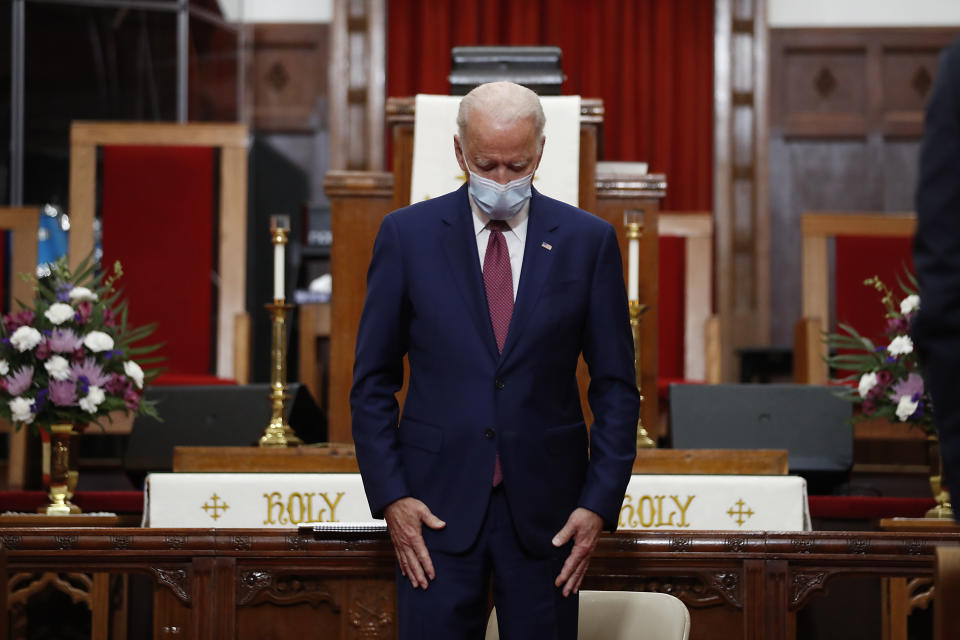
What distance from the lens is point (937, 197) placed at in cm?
111

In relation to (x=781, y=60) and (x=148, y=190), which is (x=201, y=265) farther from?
(x=781, y=60)

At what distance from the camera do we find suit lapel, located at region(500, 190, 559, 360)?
169cm

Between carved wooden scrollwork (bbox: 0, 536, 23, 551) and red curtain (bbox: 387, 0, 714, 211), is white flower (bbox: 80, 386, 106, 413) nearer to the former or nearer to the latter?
carved wooden scrollwork (bbox: 0, 536, 23, 551)

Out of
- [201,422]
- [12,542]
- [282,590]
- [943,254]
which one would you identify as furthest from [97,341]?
[943,254]

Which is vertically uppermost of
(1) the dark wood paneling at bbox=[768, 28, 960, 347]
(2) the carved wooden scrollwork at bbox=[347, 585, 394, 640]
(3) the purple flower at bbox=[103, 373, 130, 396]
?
(1) the dark wood paneling at bbox=[768, 28, 960, 347]

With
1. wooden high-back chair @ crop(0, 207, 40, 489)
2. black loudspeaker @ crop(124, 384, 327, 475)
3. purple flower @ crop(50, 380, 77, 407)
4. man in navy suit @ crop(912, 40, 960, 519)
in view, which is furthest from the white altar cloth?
wooden high-back chair @ crop(0, 207, 40, 489)

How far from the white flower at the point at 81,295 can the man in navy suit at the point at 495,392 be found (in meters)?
1.46

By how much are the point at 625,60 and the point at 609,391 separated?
189 inches

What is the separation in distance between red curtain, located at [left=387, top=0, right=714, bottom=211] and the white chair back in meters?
4.50

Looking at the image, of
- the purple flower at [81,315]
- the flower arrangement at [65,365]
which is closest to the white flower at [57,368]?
the flower arrangement at [65,365]

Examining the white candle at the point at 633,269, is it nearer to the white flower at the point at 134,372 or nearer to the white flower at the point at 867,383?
the white flower at the point at 867,383

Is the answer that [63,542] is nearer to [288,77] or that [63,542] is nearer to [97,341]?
[97,341]

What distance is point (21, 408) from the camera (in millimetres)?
2854

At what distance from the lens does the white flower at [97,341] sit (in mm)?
2941
